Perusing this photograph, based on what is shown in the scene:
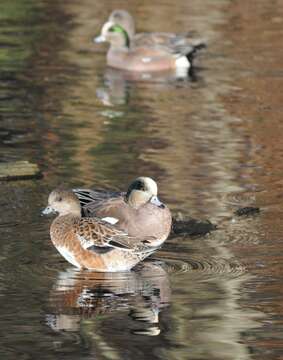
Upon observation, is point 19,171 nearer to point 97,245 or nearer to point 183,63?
point 97,245

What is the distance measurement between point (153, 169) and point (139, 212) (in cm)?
227

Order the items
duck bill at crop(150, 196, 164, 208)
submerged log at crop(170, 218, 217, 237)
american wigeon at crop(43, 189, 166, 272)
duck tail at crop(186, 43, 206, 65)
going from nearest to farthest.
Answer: american wigeon at crop(43, 189, 166, 272) < duck bill at crop(150, 196, 164, 208) < submerged log at crop(170, 218, 217, 237) < duck tail at crop(186, 43, 206, 65)

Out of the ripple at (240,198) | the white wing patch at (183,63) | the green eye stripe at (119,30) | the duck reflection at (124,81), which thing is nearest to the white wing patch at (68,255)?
the ripple at (240,198)

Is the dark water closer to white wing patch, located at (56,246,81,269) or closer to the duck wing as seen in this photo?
white wing patch, located at (56,246,81,269)

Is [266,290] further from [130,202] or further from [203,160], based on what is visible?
[203,160]

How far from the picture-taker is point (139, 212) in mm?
9430

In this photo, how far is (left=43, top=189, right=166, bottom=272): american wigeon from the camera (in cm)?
904

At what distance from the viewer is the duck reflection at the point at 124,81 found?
48.9 ft

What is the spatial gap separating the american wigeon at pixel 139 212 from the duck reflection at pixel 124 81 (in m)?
5.15

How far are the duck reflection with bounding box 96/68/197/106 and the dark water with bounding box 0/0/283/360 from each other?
0.05m

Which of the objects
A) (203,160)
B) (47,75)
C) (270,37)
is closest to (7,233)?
(203,160)

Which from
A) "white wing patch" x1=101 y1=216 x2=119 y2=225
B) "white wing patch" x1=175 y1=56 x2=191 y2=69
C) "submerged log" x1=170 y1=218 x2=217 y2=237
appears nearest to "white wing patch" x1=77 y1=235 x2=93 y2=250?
"white wing patch" x1=101 y1=216 x2=119 y2=225

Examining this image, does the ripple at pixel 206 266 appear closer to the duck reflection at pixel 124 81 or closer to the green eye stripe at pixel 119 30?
the duck reflection at pixel 124 81

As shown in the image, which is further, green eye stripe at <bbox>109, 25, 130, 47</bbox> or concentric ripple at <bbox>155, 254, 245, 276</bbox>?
green eye stripe at <bbox>109, 25, 130, 47</bbox>
